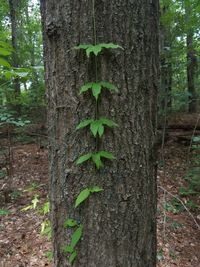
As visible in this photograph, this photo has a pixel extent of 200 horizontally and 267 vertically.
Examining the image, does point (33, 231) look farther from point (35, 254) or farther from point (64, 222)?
point (64, 222)

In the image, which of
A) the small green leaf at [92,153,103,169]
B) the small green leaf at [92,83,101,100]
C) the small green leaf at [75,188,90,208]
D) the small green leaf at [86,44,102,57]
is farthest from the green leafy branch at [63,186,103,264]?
the small green leaf at [86,44,102,57]

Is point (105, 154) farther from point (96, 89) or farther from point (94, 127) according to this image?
point (96, 89)

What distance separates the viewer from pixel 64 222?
1.37m

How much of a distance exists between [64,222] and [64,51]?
811 mm

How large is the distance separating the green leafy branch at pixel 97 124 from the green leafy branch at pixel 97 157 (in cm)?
9

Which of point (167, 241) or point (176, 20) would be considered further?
point (176, 20)

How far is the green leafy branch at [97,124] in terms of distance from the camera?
121 centimetres

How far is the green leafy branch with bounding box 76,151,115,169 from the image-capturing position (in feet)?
4.08

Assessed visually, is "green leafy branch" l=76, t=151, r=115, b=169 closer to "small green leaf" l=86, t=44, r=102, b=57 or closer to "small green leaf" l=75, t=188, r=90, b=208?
"small green leaf" l=75, t=188, r=90, b=208

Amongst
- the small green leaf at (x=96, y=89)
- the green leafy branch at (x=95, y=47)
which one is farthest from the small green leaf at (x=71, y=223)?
the green leafy branch at (x=95, y=47)

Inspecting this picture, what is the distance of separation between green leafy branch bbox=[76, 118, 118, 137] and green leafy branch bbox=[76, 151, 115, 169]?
93mm

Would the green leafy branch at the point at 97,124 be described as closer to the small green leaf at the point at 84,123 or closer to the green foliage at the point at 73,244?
the small green leaf at the point at 84,123

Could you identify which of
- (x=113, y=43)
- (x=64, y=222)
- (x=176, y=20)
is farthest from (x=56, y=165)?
(x=176, y=20)

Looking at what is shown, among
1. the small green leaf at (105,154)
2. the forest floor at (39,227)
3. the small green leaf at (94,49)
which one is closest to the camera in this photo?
the small green leaf at (94,49)
